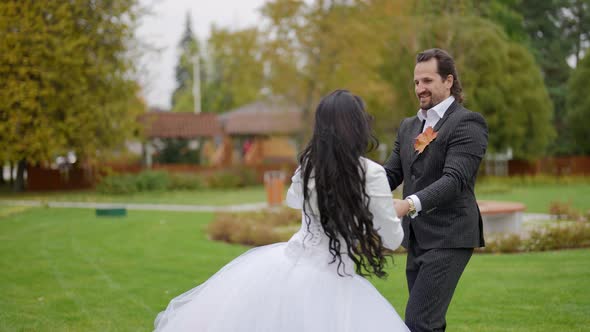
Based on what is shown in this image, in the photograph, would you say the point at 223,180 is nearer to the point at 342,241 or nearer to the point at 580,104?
the point at 580,104

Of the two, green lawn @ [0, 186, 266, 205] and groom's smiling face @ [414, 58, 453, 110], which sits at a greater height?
groom's smiling face @ [414, 58, 453, 110]

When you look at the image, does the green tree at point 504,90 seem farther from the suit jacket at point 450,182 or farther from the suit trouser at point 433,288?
the suit trouser at point 433,288

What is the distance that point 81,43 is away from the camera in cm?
2738

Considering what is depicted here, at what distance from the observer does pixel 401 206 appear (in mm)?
3678

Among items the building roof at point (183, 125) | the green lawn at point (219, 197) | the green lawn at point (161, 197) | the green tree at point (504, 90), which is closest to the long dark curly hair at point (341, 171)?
the green lawn at point (219, 197)

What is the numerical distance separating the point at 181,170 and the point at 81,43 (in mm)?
10299

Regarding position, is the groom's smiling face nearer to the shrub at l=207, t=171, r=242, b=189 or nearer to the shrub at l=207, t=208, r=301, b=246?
the shrub at l=207, t=208, r=301, b=246

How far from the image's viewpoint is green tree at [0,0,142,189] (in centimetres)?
2617

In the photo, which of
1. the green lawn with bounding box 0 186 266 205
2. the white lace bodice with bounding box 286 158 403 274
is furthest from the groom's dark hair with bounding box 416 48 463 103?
the green lawn with bounding box 0 186 266 205

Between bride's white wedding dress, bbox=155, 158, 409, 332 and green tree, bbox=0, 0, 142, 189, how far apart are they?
79.6ft

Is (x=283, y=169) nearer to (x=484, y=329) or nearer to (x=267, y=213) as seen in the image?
(x=267, y=213)

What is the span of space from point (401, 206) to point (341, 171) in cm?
43

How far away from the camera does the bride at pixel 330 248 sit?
11.5ft

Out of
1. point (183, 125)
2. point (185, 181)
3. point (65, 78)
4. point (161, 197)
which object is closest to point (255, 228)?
point (161, 197)
